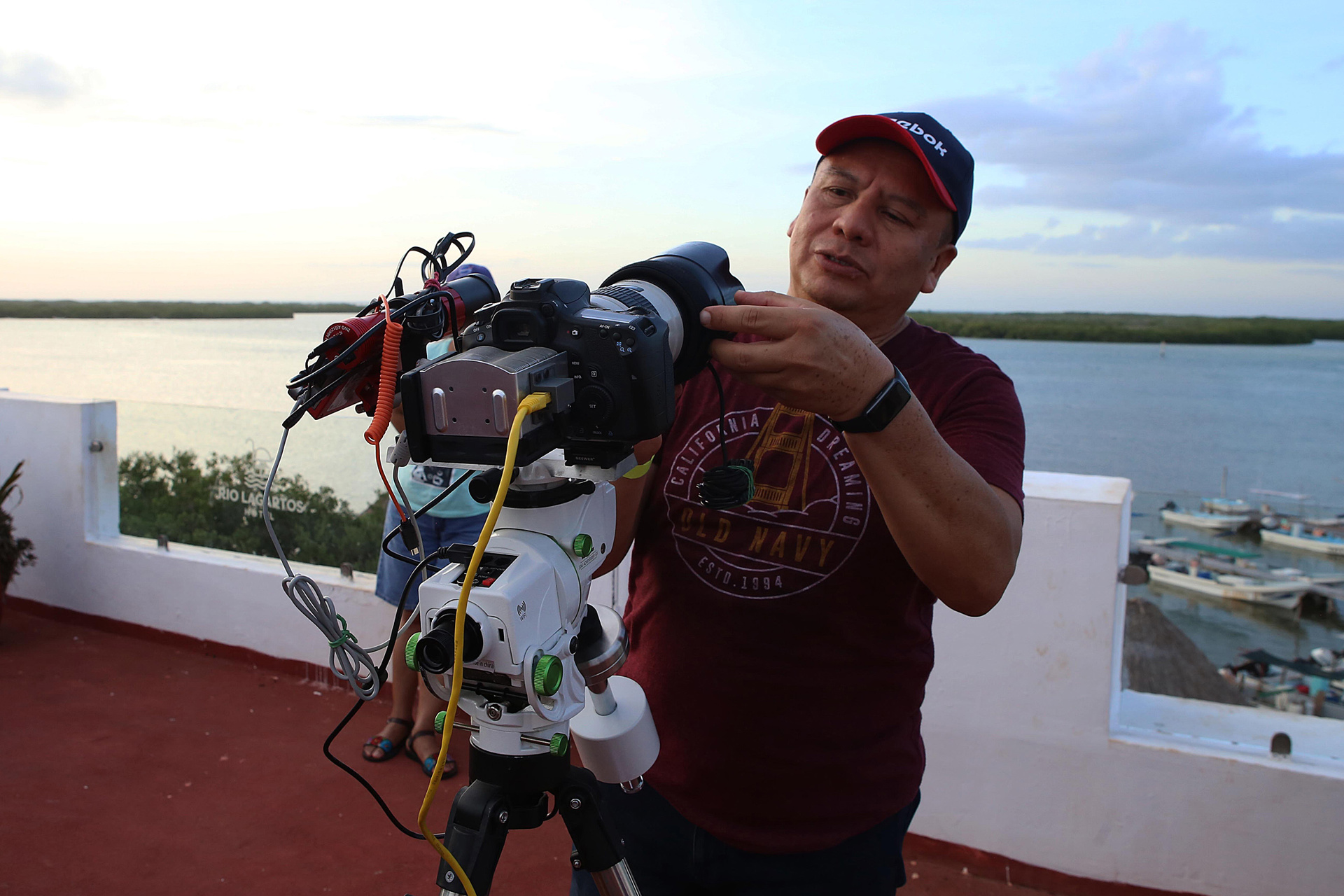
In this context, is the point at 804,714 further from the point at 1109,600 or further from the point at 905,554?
the point at 1109,600

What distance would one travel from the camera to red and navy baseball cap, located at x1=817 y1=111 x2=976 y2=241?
1.29m

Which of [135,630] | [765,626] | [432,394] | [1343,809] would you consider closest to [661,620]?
[765,626]

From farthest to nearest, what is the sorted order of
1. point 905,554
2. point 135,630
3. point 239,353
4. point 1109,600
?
1. point 239,353
2. point 135,630
3. point 1109,600
4. point 905,554

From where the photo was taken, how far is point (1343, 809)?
241cm

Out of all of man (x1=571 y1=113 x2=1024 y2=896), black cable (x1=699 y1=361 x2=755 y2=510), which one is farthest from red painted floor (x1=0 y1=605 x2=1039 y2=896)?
black cable (x1=699 y1=361 x2=755 y2=510)

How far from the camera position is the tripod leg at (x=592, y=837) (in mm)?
1046

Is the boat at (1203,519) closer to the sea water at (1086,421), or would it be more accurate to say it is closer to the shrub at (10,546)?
the sea water at (1086,421)

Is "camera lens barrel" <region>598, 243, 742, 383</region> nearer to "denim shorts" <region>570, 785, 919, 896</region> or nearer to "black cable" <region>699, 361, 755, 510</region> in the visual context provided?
"black cable" <region>699, 361, 755, 510</region>

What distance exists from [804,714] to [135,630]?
4585 mm

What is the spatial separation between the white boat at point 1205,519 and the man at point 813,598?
2133 millimetres

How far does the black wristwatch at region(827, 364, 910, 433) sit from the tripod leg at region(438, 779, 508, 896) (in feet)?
1.85

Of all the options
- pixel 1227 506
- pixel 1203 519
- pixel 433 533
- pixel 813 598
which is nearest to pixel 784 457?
pixel 813 598

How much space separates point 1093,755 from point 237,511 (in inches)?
167

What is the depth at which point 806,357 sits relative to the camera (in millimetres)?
919
